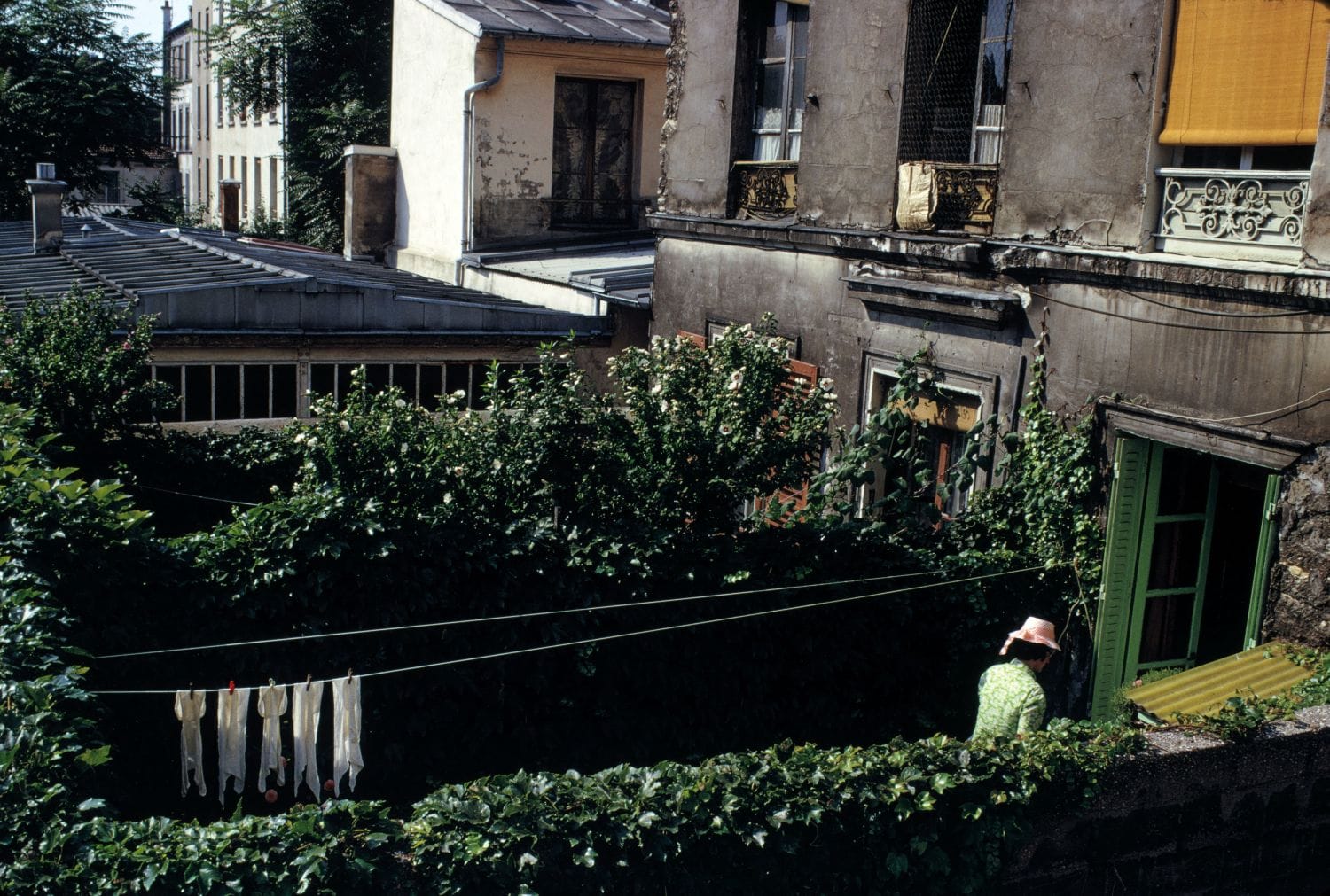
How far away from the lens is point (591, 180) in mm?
22109

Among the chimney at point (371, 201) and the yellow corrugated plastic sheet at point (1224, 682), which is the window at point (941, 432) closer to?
the yellow corrugated plastic sheet at point (1224, 682)

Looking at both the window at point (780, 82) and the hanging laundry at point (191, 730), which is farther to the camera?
the window at point (780, 82)

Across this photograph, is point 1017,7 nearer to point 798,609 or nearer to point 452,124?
point 798,609

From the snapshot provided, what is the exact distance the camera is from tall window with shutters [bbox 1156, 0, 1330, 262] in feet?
27.7

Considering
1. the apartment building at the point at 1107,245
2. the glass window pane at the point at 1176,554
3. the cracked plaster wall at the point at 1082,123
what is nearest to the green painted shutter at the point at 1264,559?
the apartment building at the point at 1107,245

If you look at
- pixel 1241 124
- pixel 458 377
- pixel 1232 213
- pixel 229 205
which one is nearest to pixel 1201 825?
pixel 1232 213

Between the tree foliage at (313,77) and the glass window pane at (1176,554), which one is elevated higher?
the tree foliage at (313,77)

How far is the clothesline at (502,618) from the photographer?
27.3 feet

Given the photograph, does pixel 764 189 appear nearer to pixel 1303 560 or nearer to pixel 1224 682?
pixel 1303 560

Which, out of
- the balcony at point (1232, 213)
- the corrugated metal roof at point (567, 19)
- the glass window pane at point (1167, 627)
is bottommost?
the glass window pane at point (1167, 627)

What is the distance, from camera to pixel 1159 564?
33.4ft

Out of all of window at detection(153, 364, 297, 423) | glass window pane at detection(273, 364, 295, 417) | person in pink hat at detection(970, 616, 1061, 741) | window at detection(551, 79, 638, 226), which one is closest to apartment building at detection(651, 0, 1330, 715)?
person in pink hat at detection(970, 616, 1061, 741)

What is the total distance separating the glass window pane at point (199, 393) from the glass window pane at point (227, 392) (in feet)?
0.20

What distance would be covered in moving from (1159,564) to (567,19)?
49.7 feet
